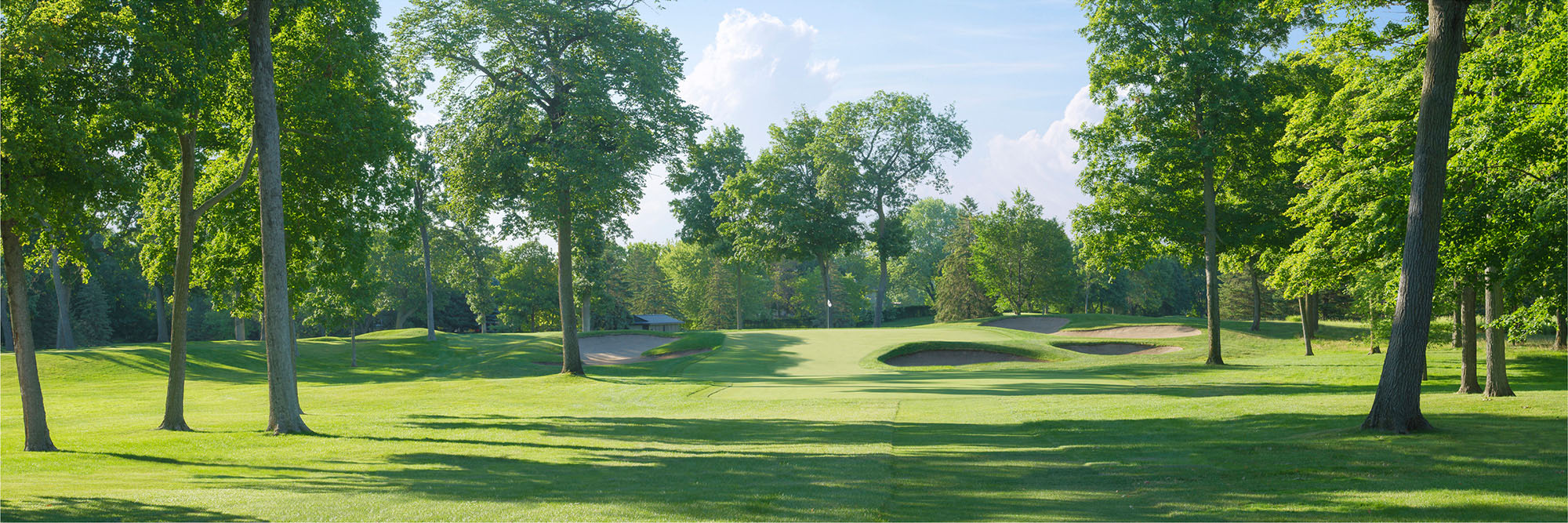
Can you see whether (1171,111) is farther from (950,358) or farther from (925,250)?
(925,250)

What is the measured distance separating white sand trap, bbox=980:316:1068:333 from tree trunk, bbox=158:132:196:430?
1497 inches

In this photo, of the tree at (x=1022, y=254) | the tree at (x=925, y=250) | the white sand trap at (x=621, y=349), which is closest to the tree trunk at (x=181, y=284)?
the white sand trap at (x=621, y=349)

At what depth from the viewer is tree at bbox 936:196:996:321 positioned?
227 feet

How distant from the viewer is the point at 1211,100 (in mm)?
26719

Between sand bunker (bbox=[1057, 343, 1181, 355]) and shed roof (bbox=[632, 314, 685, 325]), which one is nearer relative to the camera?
sand bunker (bbox=[1057, 343, 1181, 355])

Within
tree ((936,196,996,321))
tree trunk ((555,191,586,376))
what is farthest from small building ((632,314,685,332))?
tree trunk ((555,191,586,376))

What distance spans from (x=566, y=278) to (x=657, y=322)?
65.9 metres

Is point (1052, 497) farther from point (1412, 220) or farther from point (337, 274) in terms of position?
point (337, 274)

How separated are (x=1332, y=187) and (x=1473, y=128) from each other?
10.8 feet

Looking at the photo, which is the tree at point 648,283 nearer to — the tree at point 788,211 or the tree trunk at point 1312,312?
the tree at point 788,211

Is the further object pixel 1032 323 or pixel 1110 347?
→ pixel 1032 323

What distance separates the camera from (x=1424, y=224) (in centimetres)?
1115

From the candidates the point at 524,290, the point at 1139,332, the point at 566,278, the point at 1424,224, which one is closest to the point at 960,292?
the point at 1139,332

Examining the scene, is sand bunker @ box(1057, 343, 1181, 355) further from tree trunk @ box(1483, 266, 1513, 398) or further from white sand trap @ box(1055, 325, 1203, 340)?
tree trunk @ box(1483, 266, 1513, 398)
